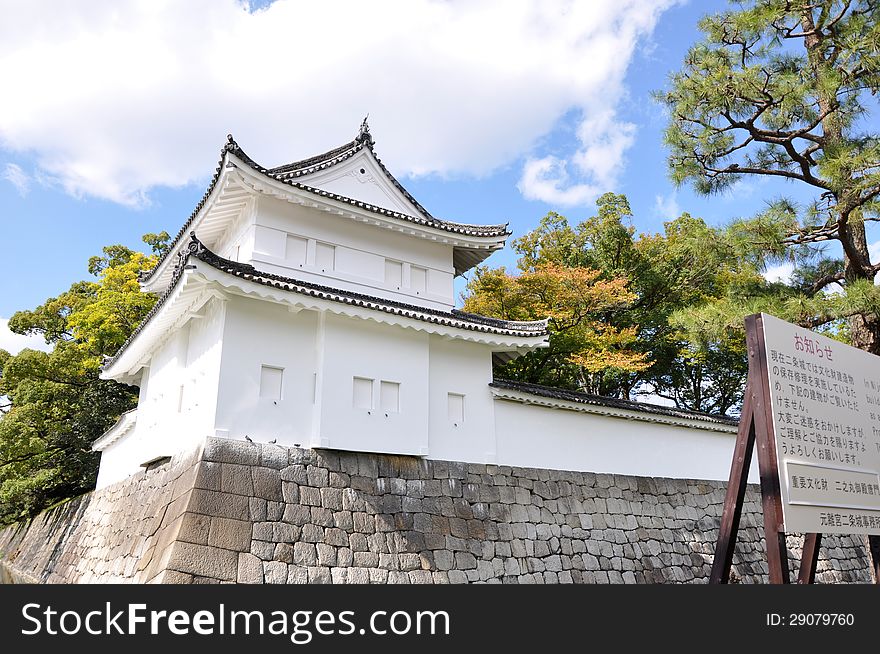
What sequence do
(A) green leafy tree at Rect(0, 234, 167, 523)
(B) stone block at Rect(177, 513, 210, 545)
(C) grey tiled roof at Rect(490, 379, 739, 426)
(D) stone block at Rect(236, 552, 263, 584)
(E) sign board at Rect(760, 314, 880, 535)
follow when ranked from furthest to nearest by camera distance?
(A) green leafy tree at Rect(0, 234, 167, 523)
(C) grey tiled roof at Rect(490, 379, 739, 426)
(D) stone block at Rect(236, 552, 263, 584)
(B) stone block at Rect(177, 513, 210, 545)
(E) sign board at Rect(760, 314, 880, 535)

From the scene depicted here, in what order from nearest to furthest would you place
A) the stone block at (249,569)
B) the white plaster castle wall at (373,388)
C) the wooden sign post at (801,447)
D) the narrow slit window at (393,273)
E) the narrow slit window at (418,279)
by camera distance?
the wooden sign post at (801,447), the stone block at (249,569), the white plaster castle wall at (373,388), the narrow slit window at (393,273), the narrow slit window at (418,279)

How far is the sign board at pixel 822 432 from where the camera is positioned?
5.73 meters

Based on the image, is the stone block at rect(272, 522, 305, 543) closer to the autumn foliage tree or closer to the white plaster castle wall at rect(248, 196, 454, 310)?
the white plaster castle wall at rect(248, 196, 454, 310)

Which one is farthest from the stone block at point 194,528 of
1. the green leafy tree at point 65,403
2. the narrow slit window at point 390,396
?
the green leafy tree at point 65,403

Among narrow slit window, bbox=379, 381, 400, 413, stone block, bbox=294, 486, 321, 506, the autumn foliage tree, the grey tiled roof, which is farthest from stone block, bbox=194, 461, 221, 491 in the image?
the autumn foliage tree

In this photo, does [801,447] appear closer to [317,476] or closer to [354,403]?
[354,403]

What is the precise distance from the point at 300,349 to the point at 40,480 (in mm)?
11148

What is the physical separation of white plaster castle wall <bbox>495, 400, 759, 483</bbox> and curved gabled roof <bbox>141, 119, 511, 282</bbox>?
331 centimetres

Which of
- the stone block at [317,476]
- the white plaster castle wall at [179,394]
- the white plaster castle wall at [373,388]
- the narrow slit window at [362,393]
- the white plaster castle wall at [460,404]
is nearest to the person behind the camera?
the stone block at [317,476]

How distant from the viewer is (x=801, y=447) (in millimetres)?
5887

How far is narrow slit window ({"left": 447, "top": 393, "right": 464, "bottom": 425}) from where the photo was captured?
9.94 meters

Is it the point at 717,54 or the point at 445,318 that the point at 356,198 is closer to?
the point at 445,318

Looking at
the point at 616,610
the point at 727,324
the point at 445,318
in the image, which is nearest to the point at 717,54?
the point at 727,324

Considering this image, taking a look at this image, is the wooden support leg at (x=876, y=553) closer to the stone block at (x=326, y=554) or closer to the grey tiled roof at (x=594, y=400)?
the grey tiled roof at (x=594, y=400)
